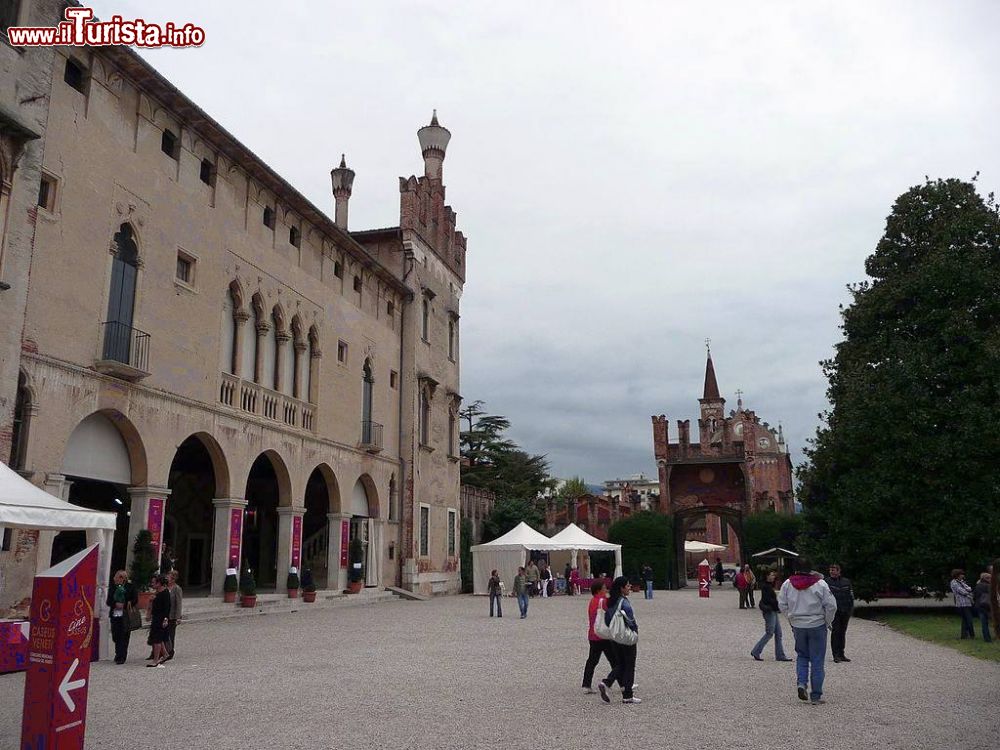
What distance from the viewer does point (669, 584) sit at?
132 ft

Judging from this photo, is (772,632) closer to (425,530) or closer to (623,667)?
(623,667)

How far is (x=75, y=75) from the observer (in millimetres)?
16719

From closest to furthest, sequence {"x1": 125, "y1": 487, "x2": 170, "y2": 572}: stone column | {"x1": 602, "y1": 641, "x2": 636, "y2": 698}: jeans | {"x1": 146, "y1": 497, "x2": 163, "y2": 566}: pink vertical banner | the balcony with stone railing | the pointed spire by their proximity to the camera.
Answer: {"x1": 602, "y1": 641, "x2": 636, "y2": 698}: jeans, {"x1": 125, "y1": 487, "x2": 170, "y2": 572}: stone column, {"x1": 146, "y1": 497, "x2": 163, "y2": 566}: pink vertical banner, the balcony with stone railing, the pointed spire

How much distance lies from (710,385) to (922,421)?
57576mm

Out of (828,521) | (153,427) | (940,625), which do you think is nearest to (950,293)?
(828,521)

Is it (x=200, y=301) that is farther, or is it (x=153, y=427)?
(x=200, y=301)

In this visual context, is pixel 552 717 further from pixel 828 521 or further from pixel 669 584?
pixel 669 584

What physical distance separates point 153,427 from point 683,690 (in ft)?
43.6

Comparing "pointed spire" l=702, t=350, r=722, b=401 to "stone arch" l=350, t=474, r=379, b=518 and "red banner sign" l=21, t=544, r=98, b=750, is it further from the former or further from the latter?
"red banner sign" l=21, t=544, r=98, b=750

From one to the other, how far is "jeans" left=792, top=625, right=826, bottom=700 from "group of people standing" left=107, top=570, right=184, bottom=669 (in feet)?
27.9

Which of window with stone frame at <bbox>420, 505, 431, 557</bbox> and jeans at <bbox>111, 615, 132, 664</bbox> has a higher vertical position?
window with stone frame at <bbox>420, 505, 431, 557</bbox>

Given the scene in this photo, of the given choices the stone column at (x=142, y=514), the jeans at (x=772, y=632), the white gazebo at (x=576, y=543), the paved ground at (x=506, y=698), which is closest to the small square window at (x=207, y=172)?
the stone column at (x=142, y=514)

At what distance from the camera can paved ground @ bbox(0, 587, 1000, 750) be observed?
7129mm

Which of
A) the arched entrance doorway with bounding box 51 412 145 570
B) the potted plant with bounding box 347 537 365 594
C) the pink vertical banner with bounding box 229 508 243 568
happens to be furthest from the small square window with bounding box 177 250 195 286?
the potted plant with bounding box 347 537 365 594
